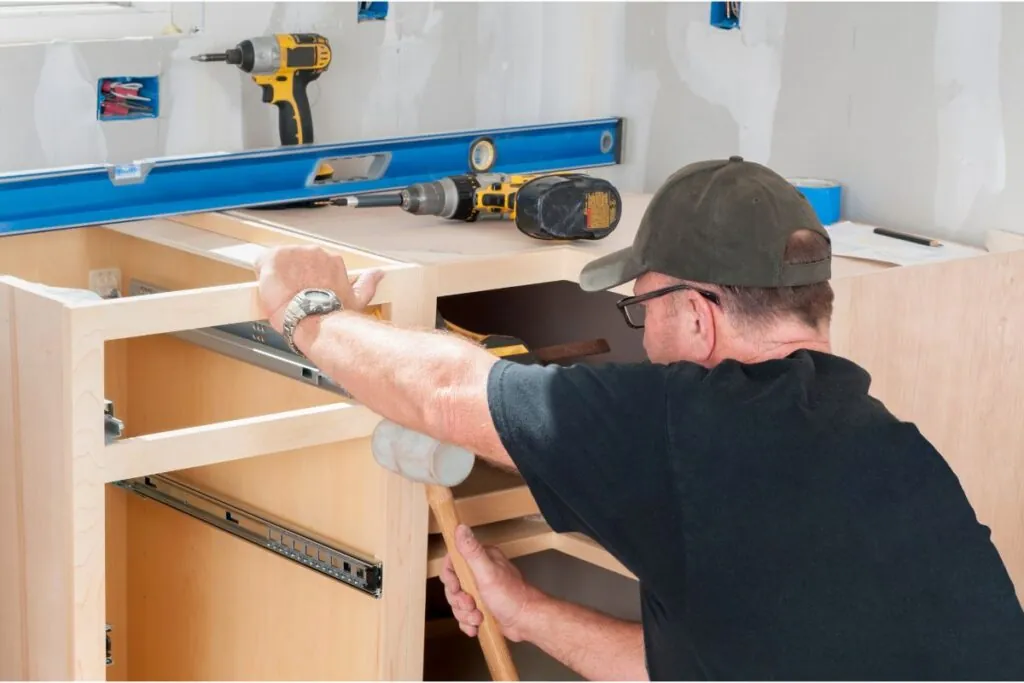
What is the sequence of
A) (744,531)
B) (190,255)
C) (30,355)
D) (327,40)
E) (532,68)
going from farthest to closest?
(532,68)
(327,40)
(190,255)
(30,355)
(744,531)

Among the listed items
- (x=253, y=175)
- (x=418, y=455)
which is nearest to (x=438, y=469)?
(x=418, y=455)

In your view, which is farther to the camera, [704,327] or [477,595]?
[477,595]

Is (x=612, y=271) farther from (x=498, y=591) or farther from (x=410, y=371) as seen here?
(x=498, y=591)

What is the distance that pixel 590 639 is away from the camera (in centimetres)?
188

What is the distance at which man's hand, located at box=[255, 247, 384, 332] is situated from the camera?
172cm

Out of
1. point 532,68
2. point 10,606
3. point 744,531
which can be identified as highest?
point 532,68

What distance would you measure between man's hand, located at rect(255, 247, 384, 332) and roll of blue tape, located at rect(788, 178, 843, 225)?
0.94 metres

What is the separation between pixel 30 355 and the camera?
170cm

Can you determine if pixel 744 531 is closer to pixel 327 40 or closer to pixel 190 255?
pixel 190 255

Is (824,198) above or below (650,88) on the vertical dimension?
below

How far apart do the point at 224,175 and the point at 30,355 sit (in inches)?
23.8

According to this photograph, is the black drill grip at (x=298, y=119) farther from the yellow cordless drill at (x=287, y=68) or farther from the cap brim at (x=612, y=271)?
the cap brim at (x=612, y=271)

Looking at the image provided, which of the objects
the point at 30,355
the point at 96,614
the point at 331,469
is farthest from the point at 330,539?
the point at 30,355

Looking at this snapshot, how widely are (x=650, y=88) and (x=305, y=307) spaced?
126cm
